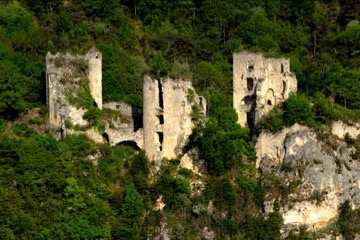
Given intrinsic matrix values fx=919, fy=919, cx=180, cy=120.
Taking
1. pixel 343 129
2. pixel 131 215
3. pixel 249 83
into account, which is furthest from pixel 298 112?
pixel 131 215

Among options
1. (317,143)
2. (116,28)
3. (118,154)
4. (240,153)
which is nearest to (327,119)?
(317,143)

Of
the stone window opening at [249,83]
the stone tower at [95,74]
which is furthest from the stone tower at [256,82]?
the stone tower at [95,74]

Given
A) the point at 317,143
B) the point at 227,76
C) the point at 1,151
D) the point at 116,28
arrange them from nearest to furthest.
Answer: the point at 1,151 → the point at 317,143 → the point at 227,76 → the point at 116,28

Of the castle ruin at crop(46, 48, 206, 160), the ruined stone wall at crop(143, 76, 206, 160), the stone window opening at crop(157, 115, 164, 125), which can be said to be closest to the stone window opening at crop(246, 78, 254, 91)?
the castle ruin at crop(46, 48, 206, 160)

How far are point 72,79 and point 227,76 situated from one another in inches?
557

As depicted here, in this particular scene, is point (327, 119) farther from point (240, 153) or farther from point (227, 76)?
point (227, 76)

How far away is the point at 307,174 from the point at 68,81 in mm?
13518

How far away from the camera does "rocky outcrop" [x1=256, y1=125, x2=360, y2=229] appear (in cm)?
4728

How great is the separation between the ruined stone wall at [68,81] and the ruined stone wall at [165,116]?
138 inches

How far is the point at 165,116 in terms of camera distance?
157 feet

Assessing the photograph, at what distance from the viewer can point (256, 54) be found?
50.4 m

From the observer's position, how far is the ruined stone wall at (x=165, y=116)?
47.8 metres

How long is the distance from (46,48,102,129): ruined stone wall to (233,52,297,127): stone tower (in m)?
7.69

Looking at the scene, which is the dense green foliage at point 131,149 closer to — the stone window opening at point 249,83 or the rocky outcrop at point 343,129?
the rocky outcrop at point 343,129
